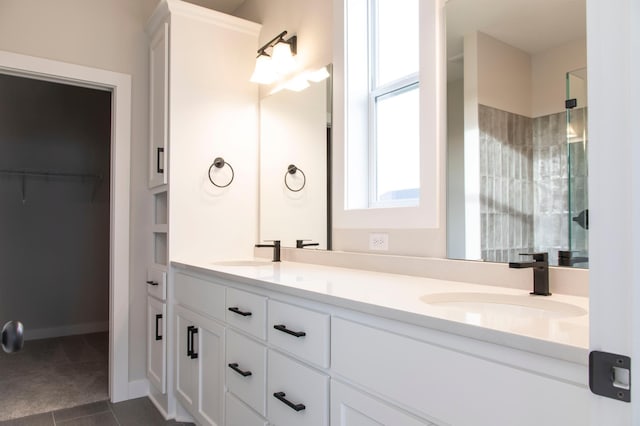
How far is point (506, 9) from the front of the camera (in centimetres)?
148

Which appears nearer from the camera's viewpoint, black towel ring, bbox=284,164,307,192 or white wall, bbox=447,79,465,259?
white wall, bbox=447,79,465,259

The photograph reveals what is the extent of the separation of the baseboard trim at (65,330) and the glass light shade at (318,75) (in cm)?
343

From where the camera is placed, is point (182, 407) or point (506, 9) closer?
point (506, 9)

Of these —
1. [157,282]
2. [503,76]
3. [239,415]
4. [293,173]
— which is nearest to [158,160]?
[157,282]

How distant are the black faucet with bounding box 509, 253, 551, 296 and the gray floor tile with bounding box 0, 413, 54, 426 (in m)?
2.52

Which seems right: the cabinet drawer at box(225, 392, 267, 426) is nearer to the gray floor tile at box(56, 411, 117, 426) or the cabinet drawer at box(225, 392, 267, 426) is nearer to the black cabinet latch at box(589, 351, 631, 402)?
the gray floor tile at box(56, 411, 117, 426)

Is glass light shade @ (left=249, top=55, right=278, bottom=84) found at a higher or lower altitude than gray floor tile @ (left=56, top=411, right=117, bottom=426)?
higher

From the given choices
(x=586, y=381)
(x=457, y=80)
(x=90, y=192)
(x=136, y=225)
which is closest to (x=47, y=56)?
(x=136, y=225)

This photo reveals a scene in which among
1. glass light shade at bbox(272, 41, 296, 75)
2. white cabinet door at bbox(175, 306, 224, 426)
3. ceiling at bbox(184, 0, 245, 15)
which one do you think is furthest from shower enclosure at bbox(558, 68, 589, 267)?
ceiling at bbox(184, 0, 245, 15)

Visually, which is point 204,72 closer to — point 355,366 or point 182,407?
point 182,407

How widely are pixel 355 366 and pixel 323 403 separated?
196 millimetres

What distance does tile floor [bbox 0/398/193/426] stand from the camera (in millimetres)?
2379

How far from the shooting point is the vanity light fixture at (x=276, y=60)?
2.50 meters

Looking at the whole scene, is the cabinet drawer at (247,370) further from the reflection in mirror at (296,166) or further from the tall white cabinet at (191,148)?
the reflection in mirror at (296,166)
